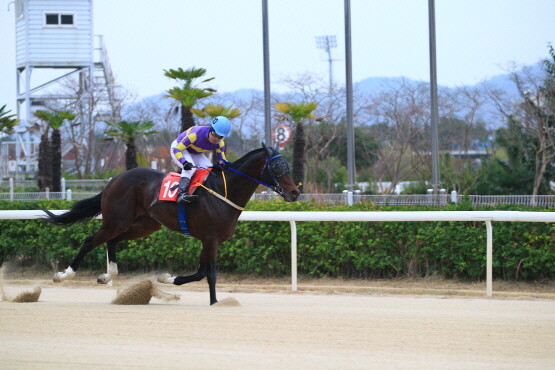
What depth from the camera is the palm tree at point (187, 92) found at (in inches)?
705

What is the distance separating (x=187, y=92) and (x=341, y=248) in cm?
1012

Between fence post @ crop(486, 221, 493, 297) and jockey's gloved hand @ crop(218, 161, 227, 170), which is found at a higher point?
jockey's gloved hand @ crop(218, 161, 227, 170)

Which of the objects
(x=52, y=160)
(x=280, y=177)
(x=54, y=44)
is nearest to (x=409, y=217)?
(x=280, y=177)

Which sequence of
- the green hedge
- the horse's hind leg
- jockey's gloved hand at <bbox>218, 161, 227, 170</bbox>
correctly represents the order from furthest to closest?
the green hedge
the horse's hind leg
jockey's gloved hand at <bbox>218, 161, 227, 170</bbox>

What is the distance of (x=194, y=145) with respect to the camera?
726cm

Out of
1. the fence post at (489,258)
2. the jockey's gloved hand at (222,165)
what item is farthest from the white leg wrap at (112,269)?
the fence post at (489,258)

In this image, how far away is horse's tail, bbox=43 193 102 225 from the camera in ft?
26.7

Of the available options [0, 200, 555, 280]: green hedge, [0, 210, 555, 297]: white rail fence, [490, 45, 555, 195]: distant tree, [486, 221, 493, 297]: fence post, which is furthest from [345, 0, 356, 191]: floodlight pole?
[486, 221, 493, 297]: fence post

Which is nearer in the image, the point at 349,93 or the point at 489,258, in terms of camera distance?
the point at 489,258

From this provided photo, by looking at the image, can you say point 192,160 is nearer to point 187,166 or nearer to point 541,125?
point 187,166

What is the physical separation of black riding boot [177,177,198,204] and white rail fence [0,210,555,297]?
1.75 m

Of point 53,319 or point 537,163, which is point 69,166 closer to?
point 537,163

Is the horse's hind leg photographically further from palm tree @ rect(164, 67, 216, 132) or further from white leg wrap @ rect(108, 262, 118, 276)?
palm tree @ rect(164, 67, 216, 132)

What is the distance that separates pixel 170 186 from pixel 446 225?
354 cm
